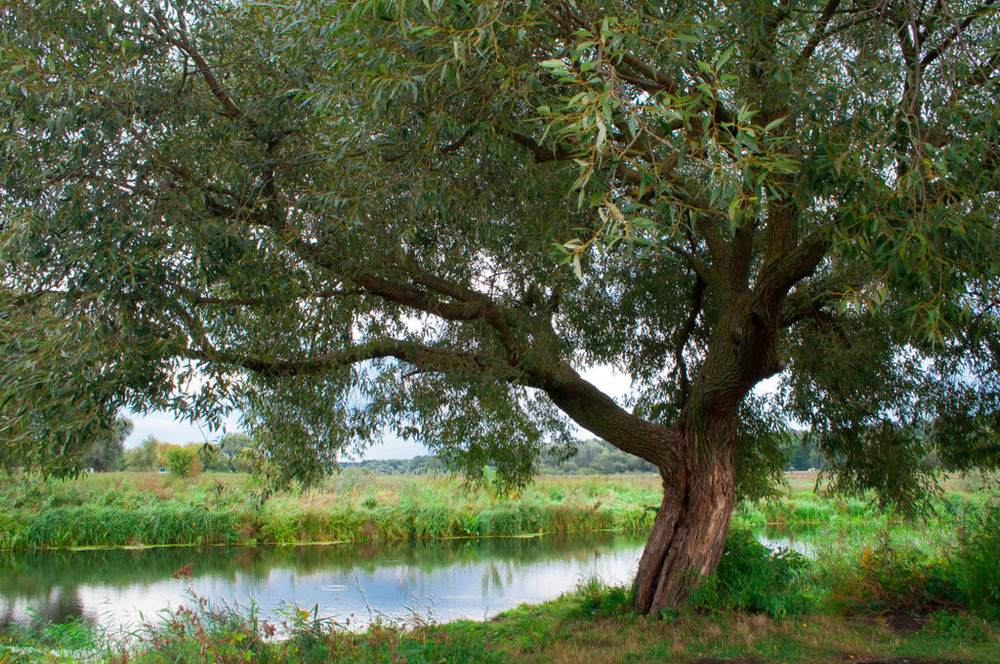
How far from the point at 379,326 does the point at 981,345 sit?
679 centimetres

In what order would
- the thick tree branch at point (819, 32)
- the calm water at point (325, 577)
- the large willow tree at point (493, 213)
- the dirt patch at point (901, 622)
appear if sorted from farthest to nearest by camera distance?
the calm water at point (325, 577) → the dirt patch at point (901, 622) → the thick tree branch at point (819, 32) → the large willow tree at point (493, 213)

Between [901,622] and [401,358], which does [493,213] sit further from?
[901,622]

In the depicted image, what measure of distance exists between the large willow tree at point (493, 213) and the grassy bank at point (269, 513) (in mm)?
9781

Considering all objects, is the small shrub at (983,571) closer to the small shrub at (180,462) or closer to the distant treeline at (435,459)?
the distant treeline at (435,459)

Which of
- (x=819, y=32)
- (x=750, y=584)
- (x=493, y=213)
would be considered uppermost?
(x=819, y=32)

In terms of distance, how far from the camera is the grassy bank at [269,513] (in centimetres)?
1941

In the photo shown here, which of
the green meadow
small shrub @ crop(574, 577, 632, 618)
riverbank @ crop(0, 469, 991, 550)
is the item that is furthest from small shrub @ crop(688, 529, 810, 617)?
riverbank @ crop(0, 469, 991, 550)

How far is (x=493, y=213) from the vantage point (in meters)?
7.13

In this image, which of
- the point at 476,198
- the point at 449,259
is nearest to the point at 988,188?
the point at 476,198

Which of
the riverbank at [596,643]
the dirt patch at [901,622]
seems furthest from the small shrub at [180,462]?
the dirt patch at [901,622]

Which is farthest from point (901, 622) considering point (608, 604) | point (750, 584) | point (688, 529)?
point (608, 604)

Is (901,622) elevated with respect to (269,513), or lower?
elevated

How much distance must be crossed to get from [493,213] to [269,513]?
1590 cm

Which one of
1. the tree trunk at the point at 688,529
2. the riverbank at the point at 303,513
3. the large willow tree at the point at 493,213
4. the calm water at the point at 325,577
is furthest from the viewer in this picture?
the riverbank at the point at 303,513
